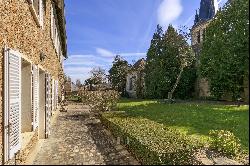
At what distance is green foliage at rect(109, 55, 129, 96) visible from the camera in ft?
175

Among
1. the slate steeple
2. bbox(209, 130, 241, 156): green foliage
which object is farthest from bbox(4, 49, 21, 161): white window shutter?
the slate steeple

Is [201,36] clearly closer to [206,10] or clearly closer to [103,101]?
[206,10]

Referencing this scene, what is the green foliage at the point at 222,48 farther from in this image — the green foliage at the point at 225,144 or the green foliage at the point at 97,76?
the green foliage at the point at 97,76

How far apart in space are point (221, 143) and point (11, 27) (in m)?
4.18

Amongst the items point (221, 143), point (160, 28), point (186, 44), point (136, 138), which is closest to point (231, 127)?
point (136, 138)

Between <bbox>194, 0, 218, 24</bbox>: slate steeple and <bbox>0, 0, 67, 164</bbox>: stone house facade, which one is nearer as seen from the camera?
<bbox>0, 0, 67, 164</bbox>: stone house facade

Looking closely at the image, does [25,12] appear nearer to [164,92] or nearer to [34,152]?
[34,152]

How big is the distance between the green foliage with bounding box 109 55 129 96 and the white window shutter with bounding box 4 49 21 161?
44923 millimetres

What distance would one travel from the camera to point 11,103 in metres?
6.02

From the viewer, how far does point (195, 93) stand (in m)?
38.0

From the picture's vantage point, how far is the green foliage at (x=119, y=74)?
53219 millimetres

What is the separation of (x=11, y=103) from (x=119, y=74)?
47735mm

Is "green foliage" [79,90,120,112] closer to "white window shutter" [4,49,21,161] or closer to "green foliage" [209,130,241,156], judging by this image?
"white window shutter" [4,49,21,161]

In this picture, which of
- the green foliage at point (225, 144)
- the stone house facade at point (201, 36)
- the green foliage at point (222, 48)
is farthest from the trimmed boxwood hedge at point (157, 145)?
the stone house facade at point (201, 36)
